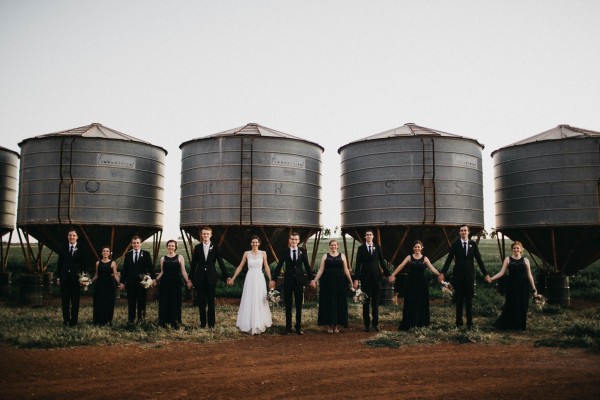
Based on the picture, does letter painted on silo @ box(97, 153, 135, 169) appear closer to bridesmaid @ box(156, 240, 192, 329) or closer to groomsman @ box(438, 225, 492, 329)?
bridesmaid @ box(156, 240, 192, 329)

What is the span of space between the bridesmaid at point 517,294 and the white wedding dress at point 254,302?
5.29 meters

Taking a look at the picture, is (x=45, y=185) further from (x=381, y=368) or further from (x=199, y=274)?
(x=381, y=368)

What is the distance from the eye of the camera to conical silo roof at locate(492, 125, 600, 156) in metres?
15.9

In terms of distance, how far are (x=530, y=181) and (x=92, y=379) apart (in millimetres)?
14379

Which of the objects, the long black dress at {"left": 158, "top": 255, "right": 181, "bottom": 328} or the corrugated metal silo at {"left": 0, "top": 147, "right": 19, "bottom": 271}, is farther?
the corrugated metal silo at {"left": 0, "top": 147, "right": 19, "bottom": 271}

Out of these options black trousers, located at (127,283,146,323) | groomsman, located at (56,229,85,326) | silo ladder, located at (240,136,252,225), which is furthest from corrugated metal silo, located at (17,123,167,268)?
groomsman, located at (56,229,85,326)

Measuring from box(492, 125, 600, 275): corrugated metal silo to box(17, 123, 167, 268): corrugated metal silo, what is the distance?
1255cm

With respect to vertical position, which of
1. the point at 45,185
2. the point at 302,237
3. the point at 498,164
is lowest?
the point at 302,237

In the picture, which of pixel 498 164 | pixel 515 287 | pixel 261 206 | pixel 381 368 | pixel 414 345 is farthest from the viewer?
pixel 498 164

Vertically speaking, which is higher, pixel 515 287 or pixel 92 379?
pixel 515 287

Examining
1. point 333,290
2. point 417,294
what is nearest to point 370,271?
point 333,290

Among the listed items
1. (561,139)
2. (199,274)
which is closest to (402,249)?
(561,139)

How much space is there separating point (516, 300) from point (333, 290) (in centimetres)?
414

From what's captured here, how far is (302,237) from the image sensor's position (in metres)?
16.7
